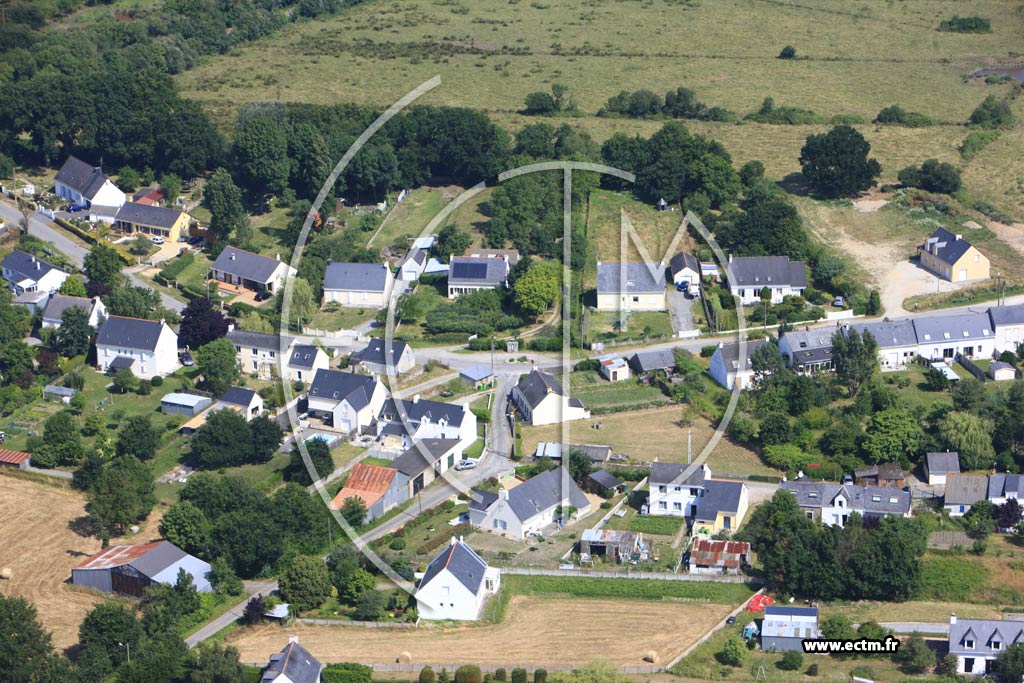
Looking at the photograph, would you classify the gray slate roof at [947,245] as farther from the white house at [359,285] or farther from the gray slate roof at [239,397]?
the gray slate roof at [239,397]

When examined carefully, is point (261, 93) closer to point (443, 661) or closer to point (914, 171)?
point (914, 171)

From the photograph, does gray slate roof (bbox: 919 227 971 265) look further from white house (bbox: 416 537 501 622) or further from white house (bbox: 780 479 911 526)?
white house (bbox: 416 537 501 622)

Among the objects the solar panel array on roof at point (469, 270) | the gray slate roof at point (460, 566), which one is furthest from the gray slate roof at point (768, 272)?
the gray slate roof at point (460, 566)

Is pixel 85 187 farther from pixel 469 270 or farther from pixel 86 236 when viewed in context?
pixel 469 270

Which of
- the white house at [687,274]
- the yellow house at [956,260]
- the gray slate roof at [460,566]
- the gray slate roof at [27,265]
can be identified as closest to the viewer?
the gray slate roof at [460,566]

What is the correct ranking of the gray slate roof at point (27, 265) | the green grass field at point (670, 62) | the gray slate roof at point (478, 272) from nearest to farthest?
the gray slate roof at point (27, 265) < the gray slate roof at point (478, 272) < the green grass field at point (670, 62)

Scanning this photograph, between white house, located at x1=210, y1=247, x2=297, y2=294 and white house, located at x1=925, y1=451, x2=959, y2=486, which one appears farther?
white house, located at x1=210, y1=247, x2=297, y2=294

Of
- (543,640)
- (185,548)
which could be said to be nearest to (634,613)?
(543,640)

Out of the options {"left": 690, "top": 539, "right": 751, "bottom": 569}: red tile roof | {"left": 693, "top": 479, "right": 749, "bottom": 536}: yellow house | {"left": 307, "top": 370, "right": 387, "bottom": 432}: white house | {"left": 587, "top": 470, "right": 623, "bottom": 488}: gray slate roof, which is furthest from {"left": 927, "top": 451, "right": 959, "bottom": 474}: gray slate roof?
{"left": 307, "top": 370, "right": 387, "bottom": 432}: white house
